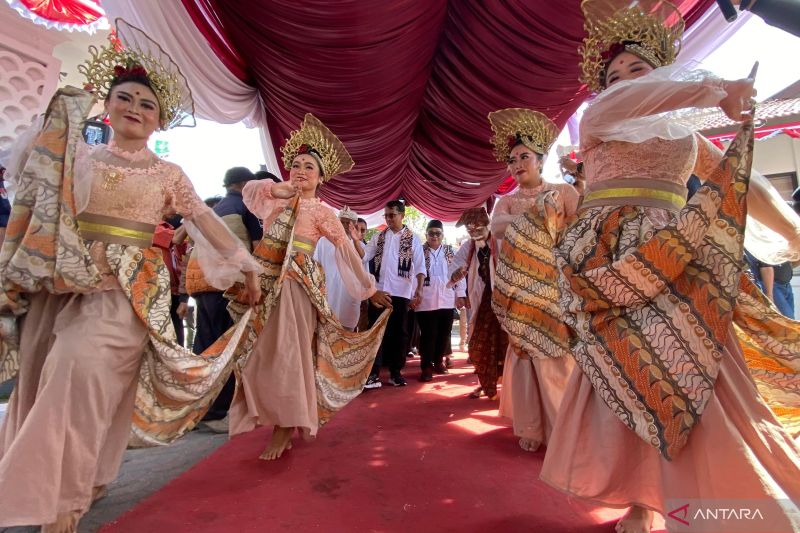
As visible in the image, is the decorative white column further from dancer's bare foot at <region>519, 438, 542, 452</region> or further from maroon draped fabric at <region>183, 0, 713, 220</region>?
dancer's bare foot at <region>519, 438, 542, 452</region>

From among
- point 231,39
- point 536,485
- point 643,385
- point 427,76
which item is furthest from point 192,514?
point 427,76

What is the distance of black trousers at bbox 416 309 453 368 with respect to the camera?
5.40 meters

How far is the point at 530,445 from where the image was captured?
258cm

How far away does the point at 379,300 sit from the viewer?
3057mm

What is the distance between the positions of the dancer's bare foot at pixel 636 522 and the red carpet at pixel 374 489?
9 centimetres

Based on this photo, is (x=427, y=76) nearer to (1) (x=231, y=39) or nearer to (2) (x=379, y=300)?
(1) (x=231, y=39)

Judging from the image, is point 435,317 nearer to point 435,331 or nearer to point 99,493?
point 435,331

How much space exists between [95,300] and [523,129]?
2552 millimetres

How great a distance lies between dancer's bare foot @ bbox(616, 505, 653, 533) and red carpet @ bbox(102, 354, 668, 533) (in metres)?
0.09

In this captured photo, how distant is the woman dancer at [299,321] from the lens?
2.52m

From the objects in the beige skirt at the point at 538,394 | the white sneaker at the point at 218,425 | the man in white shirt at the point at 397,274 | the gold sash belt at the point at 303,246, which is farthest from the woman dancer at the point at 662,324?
the man in white shirt at the point at 397,274

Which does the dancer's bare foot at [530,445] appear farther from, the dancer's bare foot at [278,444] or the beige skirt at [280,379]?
the dancer's bare foot at [278,444]

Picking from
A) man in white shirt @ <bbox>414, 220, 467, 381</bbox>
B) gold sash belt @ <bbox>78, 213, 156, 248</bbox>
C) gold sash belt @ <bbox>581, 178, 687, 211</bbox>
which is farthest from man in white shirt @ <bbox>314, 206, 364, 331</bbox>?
gold sash belt @ <bbox>581, 178, 687, 211</bbox>

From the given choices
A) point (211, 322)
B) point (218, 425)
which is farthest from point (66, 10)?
point (218, 425)
